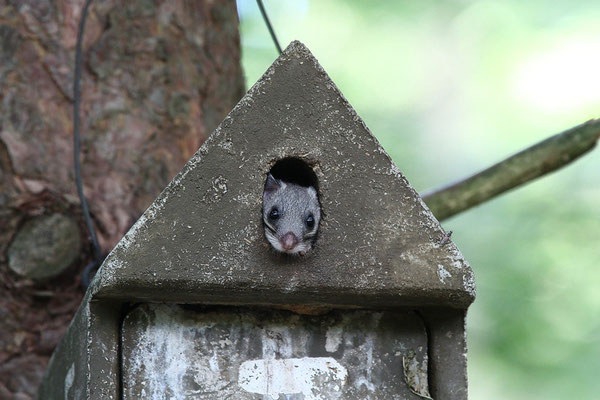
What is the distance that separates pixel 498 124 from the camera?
317 inches

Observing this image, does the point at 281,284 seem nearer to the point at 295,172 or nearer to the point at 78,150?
the point at 295,172

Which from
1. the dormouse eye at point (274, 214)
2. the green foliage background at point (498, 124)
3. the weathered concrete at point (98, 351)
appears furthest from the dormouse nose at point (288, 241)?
the green foliage background at point (498, 124)

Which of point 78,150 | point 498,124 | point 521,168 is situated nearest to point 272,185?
point 78,150

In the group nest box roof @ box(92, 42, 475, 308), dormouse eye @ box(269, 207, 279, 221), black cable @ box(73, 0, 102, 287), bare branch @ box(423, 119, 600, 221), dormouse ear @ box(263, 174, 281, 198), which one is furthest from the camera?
bare branch @ box(423, 119, 600, 221)

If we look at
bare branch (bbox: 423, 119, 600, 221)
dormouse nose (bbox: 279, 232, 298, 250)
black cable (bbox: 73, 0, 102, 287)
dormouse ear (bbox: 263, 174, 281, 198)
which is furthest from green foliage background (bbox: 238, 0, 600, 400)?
dormouse nose (bbox: 279, 232, 298, 250)

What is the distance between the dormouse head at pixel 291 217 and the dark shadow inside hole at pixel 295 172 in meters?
0.06

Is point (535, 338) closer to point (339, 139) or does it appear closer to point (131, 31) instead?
point (131, 31)

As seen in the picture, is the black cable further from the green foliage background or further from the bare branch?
the green foliage background

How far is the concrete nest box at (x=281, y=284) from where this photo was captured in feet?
8.27

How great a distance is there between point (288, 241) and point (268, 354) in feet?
1.55

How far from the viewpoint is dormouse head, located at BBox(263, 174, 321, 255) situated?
254cm

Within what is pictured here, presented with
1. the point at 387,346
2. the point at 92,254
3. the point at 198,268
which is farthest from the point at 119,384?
the point at 92,254

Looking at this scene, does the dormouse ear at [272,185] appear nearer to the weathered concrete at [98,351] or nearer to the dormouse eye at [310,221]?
the dormouse eye at [310,221]

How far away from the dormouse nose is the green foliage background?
438cm
